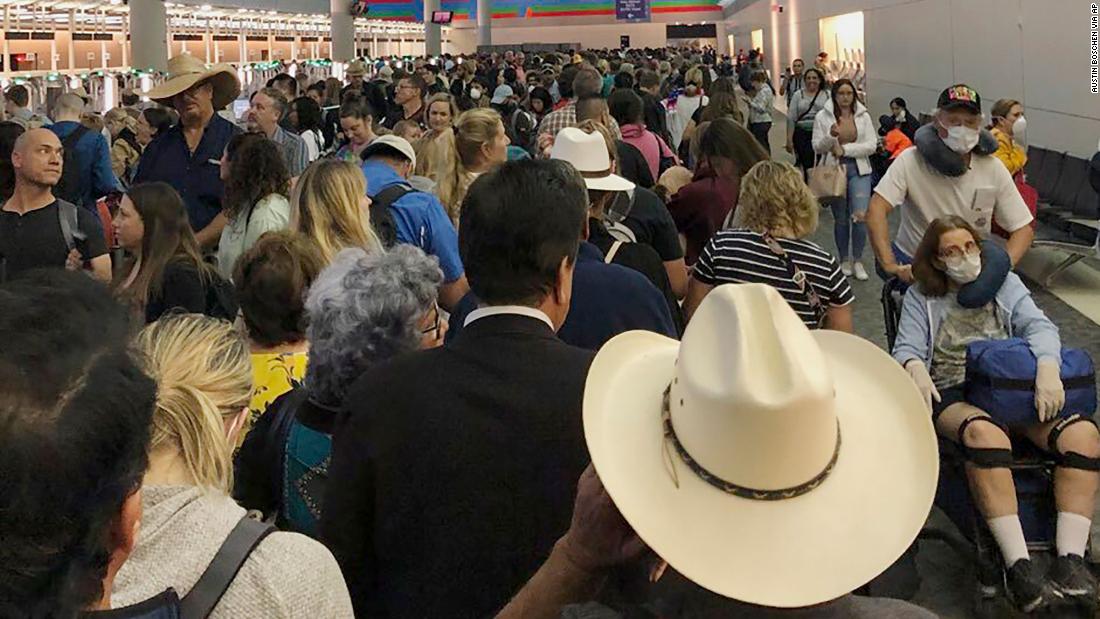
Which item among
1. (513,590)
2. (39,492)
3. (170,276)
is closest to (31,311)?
(39,492)

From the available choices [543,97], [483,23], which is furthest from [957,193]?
[483,23]

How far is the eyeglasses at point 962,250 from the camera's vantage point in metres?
3.96

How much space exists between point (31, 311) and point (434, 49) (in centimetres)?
4232

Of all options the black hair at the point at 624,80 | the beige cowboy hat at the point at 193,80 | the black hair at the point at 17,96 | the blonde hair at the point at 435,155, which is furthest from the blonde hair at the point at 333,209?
the black hair at the point at 624,80

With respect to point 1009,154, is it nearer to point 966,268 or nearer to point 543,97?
point 966,268

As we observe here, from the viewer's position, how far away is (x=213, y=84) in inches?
223

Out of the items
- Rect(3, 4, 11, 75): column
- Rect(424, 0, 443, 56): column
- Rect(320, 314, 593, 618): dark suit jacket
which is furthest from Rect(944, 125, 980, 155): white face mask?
Rect(424, 0, 443, 56): column

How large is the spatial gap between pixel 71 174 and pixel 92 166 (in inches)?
7.8

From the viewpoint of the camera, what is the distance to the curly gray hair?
2295 mm

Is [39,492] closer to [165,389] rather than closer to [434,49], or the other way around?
[165,389]

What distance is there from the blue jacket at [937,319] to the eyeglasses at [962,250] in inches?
7.2

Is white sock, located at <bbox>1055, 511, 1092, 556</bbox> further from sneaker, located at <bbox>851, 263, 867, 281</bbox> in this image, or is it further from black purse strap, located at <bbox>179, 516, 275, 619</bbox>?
sneaker, located at <bbox>851, 263, 867, 281</bbox>

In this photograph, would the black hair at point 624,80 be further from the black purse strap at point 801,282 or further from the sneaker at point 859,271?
the black purse strap at point 801,282

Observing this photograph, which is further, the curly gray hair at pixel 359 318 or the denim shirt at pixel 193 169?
the denim shirt at pixel 193 169
